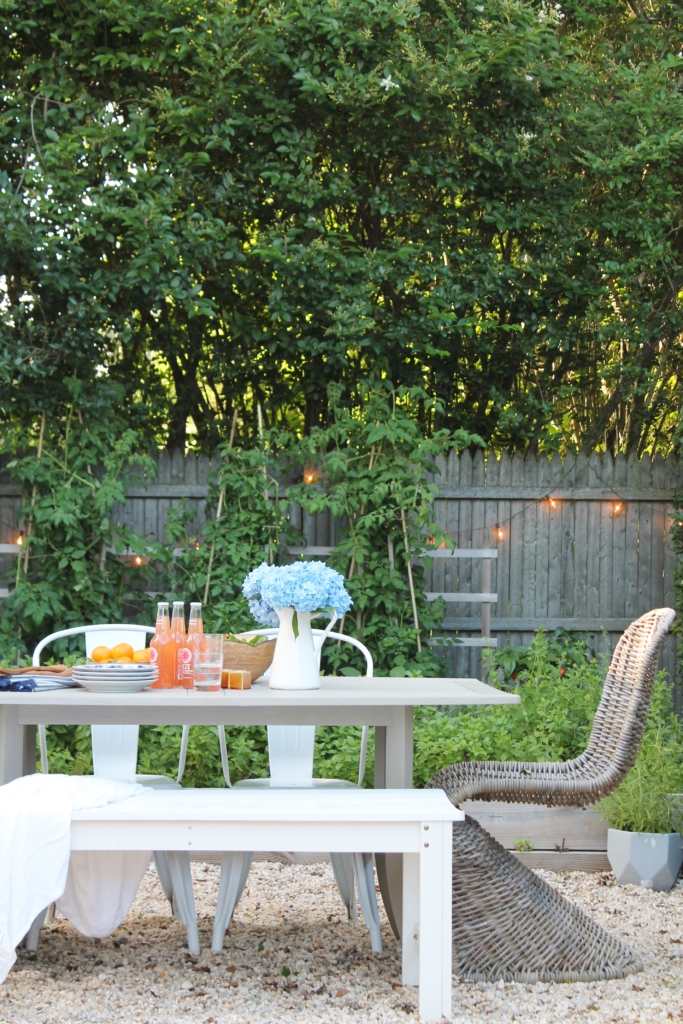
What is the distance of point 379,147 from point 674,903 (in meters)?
4.14

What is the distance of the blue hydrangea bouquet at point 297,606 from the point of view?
2.76 meters

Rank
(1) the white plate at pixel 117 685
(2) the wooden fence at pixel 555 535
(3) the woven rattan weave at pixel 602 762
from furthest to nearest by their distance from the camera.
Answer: (2) the wooden fence at pixel 555 535 → (3) the woven rattan weave at pixel 602 762 → (1) the white plate at pixel 117 685

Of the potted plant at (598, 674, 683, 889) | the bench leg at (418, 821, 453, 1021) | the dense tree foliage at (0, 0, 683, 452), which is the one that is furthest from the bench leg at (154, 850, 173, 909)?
the dense tree foliage at (0, 0, 683, 452)

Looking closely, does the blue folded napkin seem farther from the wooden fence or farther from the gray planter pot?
the wooden fence


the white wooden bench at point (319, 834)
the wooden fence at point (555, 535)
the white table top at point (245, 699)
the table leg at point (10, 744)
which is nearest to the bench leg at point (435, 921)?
the white wooden bench at point (319, 834)

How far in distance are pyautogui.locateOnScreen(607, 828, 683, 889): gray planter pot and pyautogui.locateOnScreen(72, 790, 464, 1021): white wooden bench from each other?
1426 millimetres

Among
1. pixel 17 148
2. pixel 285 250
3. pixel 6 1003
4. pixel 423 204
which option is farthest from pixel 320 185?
pixel 6 1003

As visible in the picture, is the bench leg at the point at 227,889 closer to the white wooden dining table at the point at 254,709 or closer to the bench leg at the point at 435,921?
Answer: the white wooden dining table at the point at 254,709

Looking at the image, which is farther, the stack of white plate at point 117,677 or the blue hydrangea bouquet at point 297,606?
the blue hydrangea bouquet at point 297,606

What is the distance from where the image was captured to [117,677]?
2662 millimetres

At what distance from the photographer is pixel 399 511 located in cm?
530

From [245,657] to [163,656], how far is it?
8.8 inches

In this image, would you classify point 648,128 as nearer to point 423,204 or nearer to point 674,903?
point 423,204

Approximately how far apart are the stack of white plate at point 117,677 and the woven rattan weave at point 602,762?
91 centimetres
